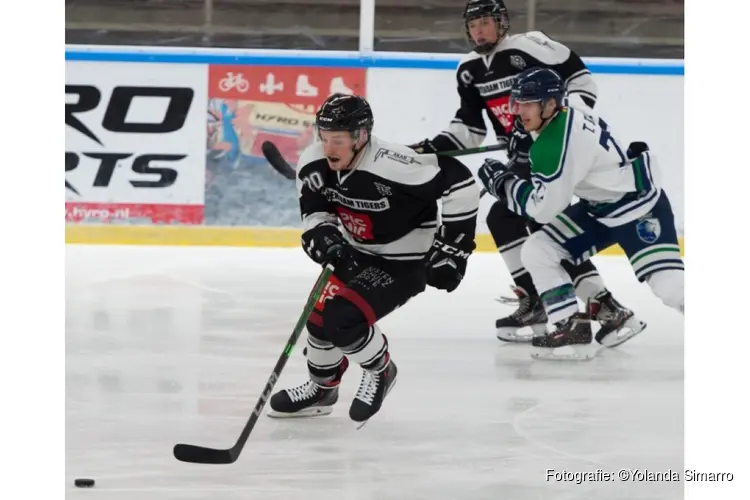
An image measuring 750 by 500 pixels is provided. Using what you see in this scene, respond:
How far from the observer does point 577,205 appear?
3.50m

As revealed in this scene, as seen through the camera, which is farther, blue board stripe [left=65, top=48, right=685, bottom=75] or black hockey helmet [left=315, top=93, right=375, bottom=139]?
blue board stripe [left=65, top=48, right=685, bottom=75]

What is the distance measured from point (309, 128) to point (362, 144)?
3.31 meters

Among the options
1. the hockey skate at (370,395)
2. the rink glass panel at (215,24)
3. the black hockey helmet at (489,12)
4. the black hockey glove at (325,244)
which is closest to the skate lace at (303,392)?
the hockey skate at (370,395)

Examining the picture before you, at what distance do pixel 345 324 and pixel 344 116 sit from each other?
45 cm

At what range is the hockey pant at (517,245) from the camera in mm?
3807

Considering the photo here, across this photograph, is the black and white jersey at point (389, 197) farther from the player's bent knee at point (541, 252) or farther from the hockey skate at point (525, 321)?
the hockey skate at point (525, 321)

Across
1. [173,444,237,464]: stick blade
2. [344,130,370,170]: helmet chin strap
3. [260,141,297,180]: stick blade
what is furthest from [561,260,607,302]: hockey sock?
[173,444,237,464]: stick blade

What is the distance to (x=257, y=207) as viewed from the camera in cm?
585

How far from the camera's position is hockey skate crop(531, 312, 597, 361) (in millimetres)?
3529

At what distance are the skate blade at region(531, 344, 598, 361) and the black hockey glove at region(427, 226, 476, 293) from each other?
883 mm

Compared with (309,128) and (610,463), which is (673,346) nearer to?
(610,463)

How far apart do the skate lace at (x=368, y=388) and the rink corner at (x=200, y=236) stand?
10.5ft

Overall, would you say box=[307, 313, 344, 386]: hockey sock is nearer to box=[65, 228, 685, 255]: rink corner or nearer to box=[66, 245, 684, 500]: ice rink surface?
box=[66, 245, 684, 500]: ice rink surface
